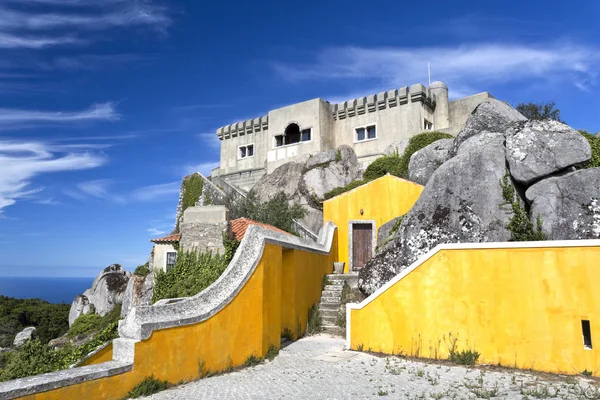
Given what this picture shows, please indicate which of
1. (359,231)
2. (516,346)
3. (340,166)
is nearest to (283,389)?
(516,346)

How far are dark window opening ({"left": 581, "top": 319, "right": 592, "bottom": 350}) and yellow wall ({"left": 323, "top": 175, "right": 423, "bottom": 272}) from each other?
9.52 metres

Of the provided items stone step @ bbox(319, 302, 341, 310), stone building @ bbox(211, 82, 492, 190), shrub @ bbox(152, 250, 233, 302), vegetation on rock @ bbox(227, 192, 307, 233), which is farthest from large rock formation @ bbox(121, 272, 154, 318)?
stone building @ bbox(211, 82, 492, 190)

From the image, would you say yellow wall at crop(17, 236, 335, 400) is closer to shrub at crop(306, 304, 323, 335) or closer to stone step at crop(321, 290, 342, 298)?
shrub at crop(306, 304, 323, 335)

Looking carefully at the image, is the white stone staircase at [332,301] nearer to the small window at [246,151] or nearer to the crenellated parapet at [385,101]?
the crenellated parapet at [385,101]

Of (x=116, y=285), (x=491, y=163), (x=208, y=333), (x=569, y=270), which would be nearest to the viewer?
(x=208, y=333)

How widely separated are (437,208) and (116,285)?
2078 centimetres

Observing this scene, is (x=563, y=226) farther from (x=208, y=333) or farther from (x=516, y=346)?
(x=208, y=333)

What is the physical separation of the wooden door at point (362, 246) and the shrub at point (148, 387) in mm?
12002

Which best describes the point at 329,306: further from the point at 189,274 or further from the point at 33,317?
the point at 33,317

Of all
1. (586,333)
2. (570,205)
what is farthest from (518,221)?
(586,333)

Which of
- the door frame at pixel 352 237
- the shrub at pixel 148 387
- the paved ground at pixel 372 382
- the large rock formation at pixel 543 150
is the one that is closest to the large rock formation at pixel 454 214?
the large rock formation at pixel 543 150

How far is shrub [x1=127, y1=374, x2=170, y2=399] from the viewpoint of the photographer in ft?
19.0

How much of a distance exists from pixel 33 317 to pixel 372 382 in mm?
45668

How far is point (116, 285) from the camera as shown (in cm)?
2561
